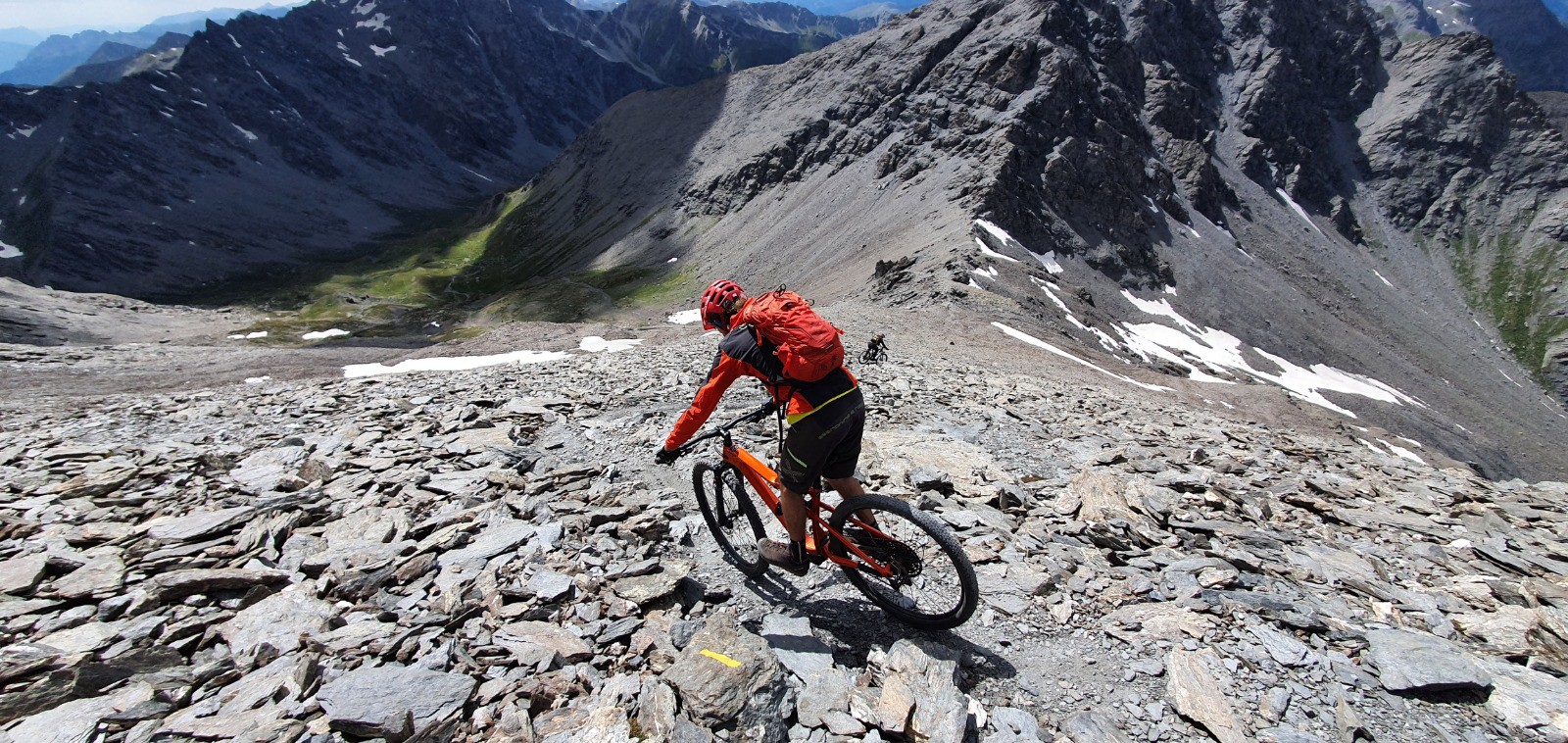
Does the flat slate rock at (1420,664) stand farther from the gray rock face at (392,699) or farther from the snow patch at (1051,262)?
the snow patch at (1051,262)

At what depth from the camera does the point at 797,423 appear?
674 cm

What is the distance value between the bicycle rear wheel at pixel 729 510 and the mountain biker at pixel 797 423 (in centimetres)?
82

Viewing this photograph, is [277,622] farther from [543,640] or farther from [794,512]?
[794,512]

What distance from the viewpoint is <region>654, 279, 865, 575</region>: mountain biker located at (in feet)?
21.9

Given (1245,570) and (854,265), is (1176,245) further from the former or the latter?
(1245,570)

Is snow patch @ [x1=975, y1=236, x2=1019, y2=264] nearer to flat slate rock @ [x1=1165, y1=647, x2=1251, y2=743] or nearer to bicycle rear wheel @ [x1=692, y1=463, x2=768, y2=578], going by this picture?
bicycle rear wheel @ [x1=692, y1=463, x2=768, y2=578]

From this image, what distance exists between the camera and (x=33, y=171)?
146000 mm

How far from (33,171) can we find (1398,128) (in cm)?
29778

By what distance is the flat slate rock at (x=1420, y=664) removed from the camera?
5.39 meters

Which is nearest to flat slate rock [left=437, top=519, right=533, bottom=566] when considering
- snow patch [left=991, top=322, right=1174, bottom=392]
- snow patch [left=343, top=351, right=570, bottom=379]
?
snow patch [left=343, top=351, right=570, bottom=379]

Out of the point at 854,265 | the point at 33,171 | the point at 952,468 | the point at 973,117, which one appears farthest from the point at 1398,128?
the point at 33,171

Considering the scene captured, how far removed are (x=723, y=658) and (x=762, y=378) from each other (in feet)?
8.97

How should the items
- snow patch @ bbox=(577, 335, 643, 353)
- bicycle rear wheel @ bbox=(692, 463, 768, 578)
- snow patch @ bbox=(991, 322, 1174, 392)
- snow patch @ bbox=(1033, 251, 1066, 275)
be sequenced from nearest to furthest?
bicycle rear wheel @ bbox=(692, 463, 768, 578) < snow patch @ bbox=(577, 335, 643, 353) < snow patch @ bbox=(991, 322, 1174, 392) < snow patch @ bbox=(1033, 251, 1066, 275)

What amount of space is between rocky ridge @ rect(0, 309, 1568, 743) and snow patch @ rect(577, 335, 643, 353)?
17444mm
